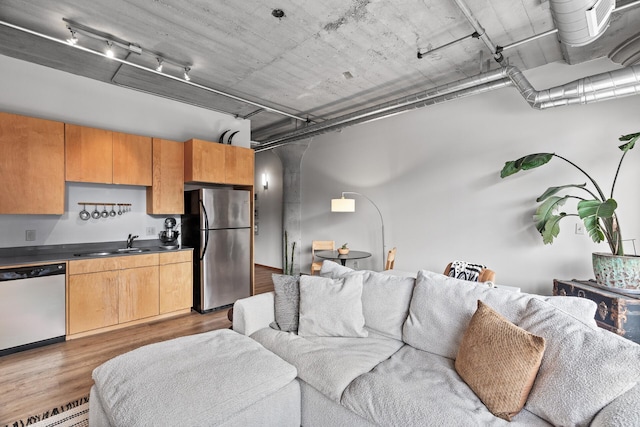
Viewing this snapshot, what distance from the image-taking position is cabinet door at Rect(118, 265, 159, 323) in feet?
11.8

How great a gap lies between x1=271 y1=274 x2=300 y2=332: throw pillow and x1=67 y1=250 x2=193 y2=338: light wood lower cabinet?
7.01ft

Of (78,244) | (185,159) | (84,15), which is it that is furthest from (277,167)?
(84,15)

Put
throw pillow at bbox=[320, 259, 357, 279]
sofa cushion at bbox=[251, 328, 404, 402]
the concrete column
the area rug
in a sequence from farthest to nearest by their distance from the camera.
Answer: the concrete column, throw pillow at bbox=[320, 259, 357, 279], the area rug, sofa cushion at bbox=[251, 328, 404, 402]

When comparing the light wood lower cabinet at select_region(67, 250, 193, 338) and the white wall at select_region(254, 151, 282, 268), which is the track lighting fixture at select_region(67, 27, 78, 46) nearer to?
the light wood lower cabinet at select_region(67, 250, 193, 338)

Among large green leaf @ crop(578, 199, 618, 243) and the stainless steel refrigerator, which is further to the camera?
the stainless steel refrigerator

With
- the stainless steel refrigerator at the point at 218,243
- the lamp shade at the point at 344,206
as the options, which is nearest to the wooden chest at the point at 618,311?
the lamp shade at the point at 344,206

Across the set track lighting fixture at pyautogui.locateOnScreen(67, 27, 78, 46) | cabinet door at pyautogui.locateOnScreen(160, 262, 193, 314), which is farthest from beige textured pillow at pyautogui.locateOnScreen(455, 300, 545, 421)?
track lighting fixture at pyautogui.locateOnScreen(67, 27, 78, 46)

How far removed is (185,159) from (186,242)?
3.94 feet

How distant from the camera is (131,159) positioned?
3848 mm

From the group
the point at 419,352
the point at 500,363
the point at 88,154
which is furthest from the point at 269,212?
the point at 500,363

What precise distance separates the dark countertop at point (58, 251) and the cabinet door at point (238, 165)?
1.25 m

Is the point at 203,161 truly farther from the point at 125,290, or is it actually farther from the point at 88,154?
the point at 125,290

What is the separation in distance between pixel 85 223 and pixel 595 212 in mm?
5478

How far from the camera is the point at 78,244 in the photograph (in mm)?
3750
